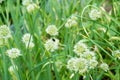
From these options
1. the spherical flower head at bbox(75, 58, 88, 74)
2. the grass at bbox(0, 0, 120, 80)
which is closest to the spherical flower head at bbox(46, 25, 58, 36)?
the grass at bbox(0, 0, 120, 80)

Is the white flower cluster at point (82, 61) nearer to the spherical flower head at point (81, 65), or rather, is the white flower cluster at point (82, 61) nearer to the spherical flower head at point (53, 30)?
the spherical flower head at point (81, 65)

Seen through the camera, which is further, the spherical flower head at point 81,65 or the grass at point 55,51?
the grass at point 55,51

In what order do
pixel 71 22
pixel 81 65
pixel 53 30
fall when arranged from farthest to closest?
pixel 71 22
pixel 53 30
pixel 81 65

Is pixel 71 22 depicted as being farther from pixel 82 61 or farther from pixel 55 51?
pixel 82 61

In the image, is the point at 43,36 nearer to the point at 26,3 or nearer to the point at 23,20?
the point at 23,20

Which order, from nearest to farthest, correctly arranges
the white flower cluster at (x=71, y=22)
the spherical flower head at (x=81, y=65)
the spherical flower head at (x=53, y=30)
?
the spherical flower head at (x=81, y=65), the spherical flower head at (x=53, y=30), the white flower cluster at (x=71, y=22)

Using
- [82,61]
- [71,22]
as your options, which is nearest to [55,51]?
[71,22]

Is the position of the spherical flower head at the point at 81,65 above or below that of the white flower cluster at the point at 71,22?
below

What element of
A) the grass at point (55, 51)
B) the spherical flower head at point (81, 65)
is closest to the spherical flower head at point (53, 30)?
the grass at point (55, 51)


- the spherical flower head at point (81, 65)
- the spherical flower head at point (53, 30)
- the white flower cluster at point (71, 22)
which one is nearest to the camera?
the spherical flower head at point (81, 65)

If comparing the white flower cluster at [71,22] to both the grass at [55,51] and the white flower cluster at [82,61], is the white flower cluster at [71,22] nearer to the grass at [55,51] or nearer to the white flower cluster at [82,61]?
the grass at [55,51]

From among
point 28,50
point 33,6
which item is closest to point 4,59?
point 28,50
